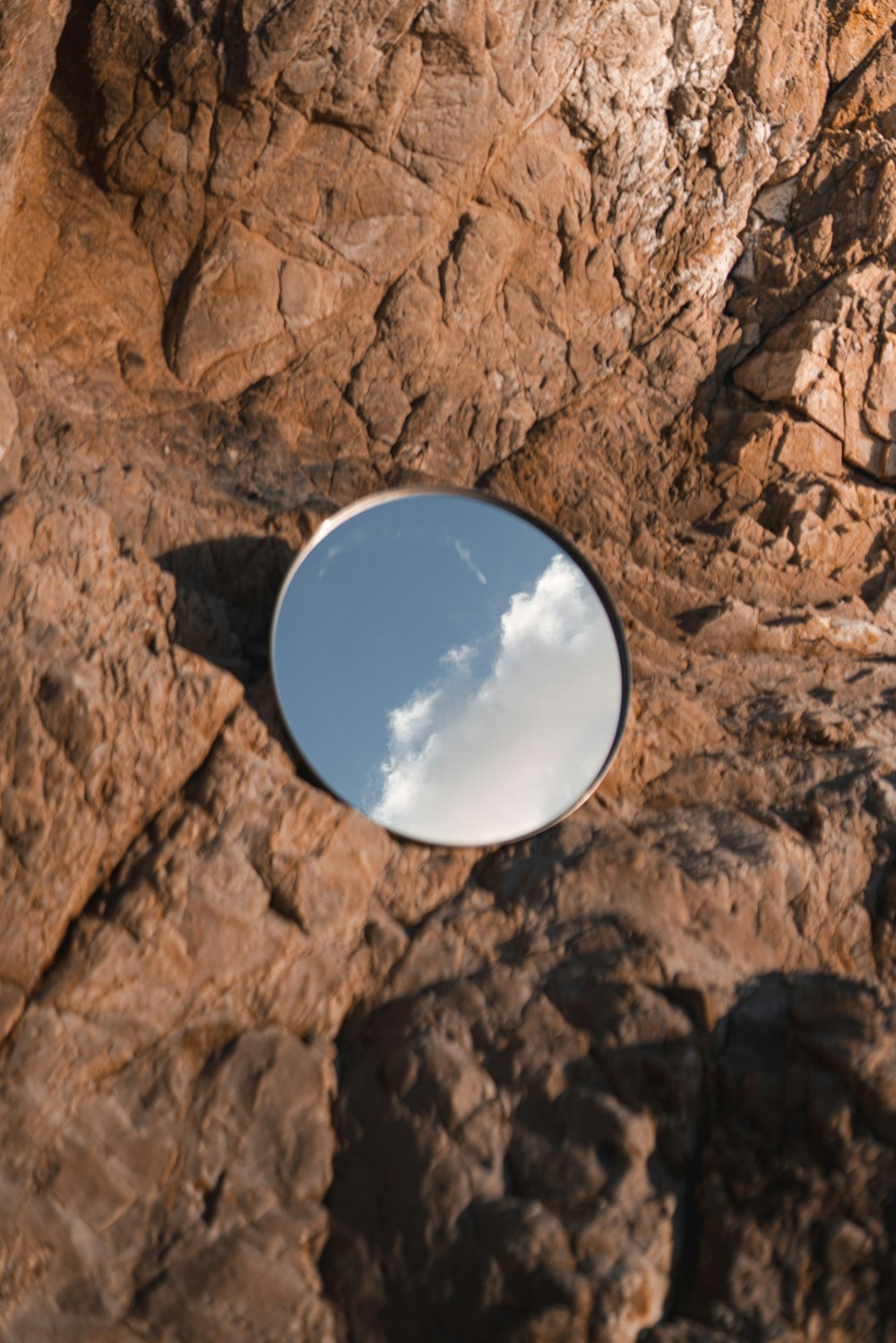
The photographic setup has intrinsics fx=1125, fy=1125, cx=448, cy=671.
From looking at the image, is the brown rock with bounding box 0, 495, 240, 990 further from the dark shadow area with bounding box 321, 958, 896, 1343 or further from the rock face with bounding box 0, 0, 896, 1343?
the dark shadow area with bounding box 321, 958, 896, 1343

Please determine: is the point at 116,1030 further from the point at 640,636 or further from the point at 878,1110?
the point at 640,636

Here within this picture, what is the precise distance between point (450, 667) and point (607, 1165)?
1.88 m

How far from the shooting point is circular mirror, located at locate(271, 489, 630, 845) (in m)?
4.26

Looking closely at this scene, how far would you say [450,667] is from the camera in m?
4.42

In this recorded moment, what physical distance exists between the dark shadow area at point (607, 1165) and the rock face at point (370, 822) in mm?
13

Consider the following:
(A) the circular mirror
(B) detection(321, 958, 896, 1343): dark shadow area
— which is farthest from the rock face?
(A) the circular mirror

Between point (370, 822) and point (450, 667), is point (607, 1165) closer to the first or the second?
point (370, 822)

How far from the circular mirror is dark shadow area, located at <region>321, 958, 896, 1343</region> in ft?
2.45

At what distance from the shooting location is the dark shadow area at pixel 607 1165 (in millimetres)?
3184

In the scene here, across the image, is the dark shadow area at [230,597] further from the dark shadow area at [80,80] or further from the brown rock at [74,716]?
the dark shadow area at [80,80]

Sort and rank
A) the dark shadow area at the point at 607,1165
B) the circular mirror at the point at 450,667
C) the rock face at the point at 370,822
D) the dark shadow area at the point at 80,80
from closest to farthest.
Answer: the dark shadow area at the point at 607,1165 < the rock face at the point at 370,822 < the circular mirror at the point at 450,667 < the dark shadow area at the point at 80,80

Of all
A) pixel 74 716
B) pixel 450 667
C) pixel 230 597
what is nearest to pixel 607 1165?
pixel 450 667

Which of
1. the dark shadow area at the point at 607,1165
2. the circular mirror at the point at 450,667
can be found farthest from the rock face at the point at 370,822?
the circular mirror at the point at 450,667

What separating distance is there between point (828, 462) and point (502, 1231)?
415cm
